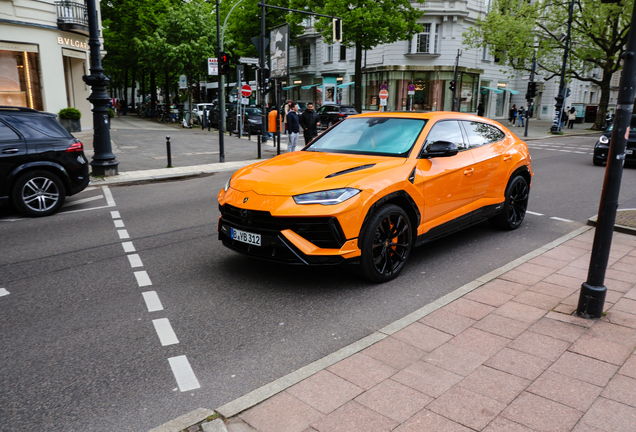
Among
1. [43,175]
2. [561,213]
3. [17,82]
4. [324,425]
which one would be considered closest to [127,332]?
[324,425]

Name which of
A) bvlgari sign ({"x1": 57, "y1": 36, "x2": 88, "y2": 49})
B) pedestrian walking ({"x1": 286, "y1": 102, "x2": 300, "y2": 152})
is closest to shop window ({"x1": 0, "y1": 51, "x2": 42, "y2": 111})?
bvlgari sign ({"x1": 57, "y1": 36, "x2": 88, "y2": 49})

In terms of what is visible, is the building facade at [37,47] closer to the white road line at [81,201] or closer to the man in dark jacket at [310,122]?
the man in dark jacket at [310,122]

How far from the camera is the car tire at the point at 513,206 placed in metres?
7.01

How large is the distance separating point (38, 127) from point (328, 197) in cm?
626

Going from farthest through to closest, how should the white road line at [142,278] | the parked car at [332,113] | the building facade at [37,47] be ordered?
the parked car at [332,113] → the building facade at [37,47] → the white road line at [142,278]

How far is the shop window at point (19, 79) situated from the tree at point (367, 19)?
704 inches

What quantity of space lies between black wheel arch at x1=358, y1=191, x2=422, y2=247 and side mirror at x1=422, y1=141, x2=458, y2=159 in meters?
0.59

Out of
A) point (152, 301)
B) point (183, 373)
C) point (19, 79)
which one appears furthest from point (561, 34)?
point (183, 373)

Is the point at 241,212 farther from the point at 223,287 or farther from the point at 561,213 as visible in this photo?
the point at 561,213

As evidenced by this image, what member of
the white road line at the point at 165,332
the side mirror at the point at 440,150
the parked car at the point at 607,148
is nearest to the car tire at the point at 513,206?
the side mirror at the point at 440,150

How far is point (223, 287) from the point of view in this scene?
16.4ft

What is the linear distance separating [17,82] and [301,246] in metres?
21.6

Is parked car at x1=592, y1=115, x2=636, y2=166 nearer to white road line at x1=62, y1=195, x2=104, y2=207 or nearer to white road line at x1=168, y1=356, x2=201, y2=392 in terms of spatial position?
white road line at x1=62, y1=195, x2=104, y2=207

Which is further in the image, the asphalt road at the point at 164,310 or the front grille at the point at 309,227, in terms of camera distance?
the front grille at the point at 309,227
